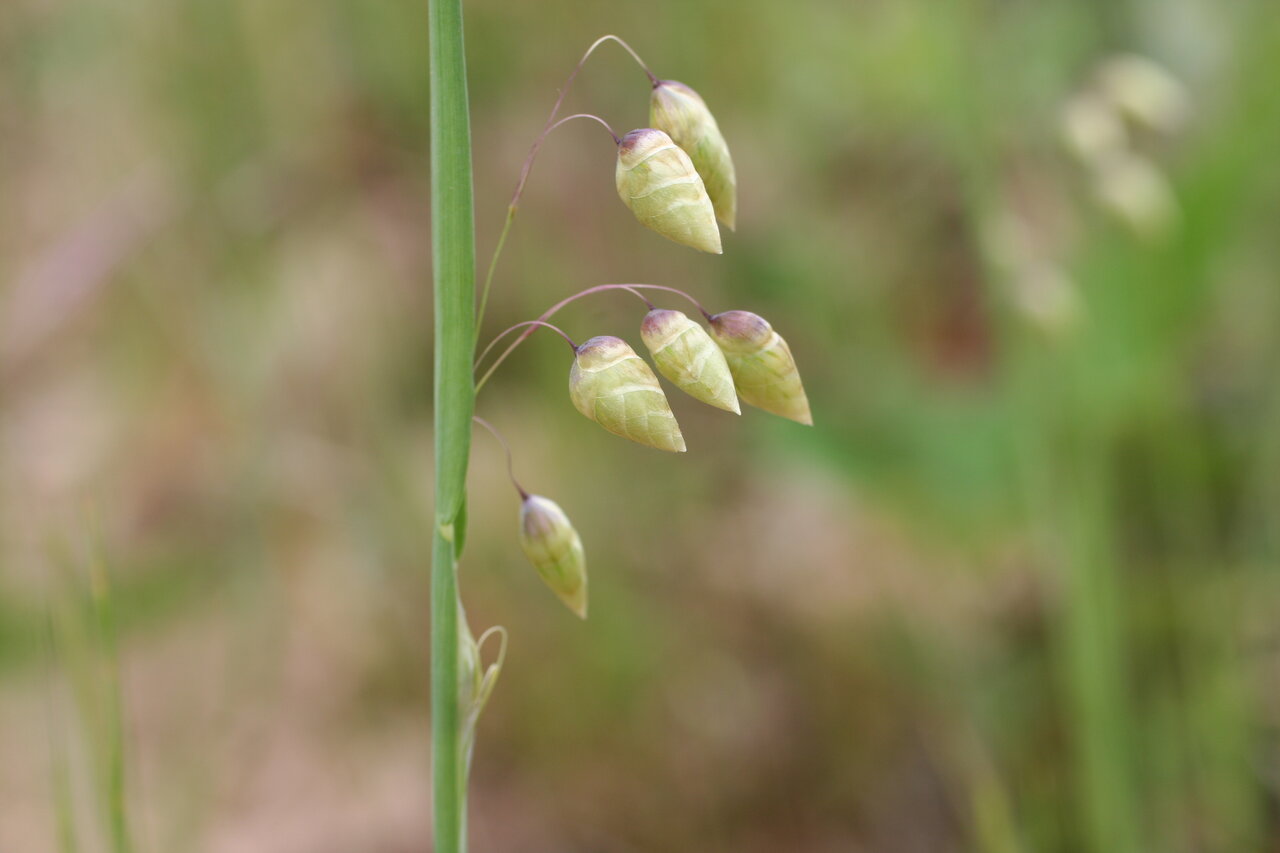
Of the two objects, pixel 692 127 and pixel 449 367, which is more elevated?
pixel 692 127

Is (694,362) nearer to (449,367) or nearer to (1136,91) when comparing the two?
(449,367)

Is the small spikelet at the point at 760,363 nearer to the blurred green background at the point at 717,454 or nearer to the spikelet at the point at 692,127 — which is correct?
the spikelet at the point at 692,127

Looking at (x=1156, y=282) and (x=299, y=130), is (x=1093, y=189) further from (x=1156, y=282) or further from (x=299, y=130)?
(x=299, y=130)

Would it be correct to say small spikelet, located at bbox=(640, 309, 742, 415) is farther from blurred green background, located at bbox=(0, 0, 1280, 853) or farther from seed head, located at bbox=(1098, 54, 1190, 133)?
A: seed head, located at bbox=(1098, 54, 1190, 133)

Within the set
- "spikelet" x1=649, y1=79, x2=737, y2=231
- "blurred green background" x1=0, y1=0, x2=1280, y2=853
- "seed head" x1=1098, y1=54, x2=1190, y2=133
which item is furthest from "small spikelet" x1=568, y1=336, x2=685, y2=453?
"seed head" x1=1098, y1=54, x2=1190, y2=133

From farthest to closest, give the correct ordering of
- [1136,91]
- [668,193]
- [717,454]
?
1. [717,454]
2. [1136,91]
3. [668,193]

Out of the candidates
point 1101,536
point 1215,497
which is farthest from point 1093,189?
point 1215,497

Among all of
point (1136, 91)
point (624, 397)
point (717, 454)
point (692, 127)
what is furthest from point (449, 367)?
point (717, 454)
